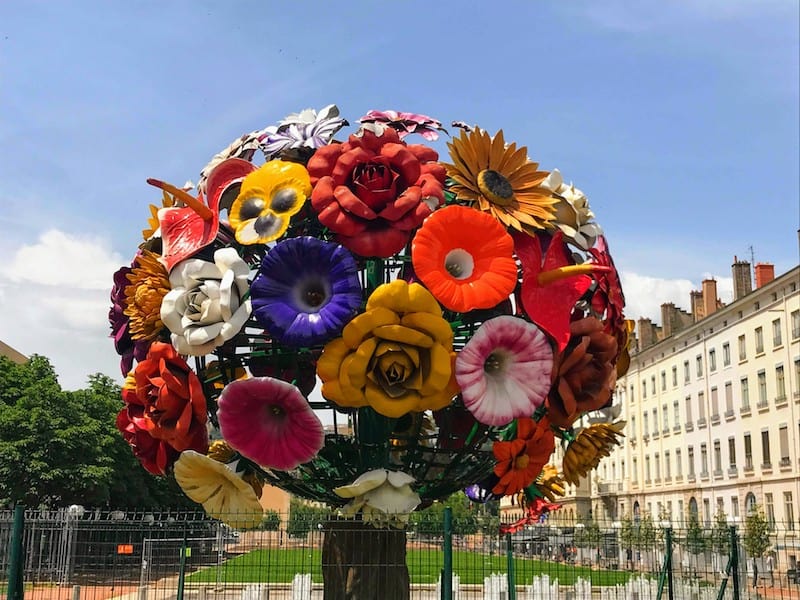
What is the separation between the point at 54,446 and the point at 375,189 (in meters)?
32.0

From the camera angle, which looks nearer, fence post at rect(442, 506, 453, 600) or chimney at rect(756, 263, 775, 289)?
fence post at rect(442, 506, 453, 600)

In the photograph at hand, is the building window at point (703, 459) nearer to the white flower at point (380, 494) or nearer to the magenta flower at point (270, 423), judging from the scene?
the white flower at point (380, 494)

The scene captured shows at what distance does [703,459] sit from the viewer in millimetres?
62625

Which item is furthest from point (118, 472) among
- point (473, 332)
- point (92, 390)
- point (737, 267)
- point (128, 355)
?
point (737, 267)

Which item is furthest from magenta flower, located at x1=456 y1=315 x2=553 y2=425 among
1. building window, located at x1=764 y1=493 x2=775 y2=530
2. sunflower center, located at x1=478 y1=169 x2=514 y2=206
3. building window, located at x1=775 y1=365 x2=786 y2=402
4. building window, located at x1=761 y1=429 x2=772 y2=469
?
building window, located at x1=761 y1=429 x2=772 y2=469

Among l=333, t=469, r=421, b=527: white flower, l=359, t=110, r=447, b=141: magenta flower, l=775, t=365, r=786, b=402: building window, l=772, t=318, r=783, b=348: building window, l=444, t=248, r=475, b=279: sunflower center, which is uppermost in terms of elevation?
l=772, t=318, r=783, b=348: building window

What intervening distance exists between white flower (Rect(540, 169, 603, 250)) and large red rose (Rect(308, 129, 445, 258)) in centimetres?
180

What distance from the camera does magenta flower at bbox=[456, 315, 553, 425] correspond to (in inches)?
432

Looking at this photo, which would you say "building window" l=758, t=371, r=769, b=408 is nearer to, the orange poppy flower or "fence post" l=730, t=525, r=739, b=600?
"fence post" l=730, t=525, r=739, b=600

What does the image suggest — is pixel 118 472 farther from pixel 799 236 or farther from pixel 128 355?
pixel 799 236

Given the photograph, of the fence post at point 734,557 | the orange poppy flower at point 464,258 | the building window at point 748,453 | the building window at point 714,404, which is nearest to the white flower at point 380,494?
the orange poppy flower at point 464,258

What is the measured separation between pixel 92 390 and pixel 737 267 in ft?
127

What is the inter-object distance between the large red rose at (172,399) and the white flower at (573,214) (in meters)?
5.13

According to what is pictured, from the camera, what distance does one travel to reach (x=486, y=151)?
12.3 m
